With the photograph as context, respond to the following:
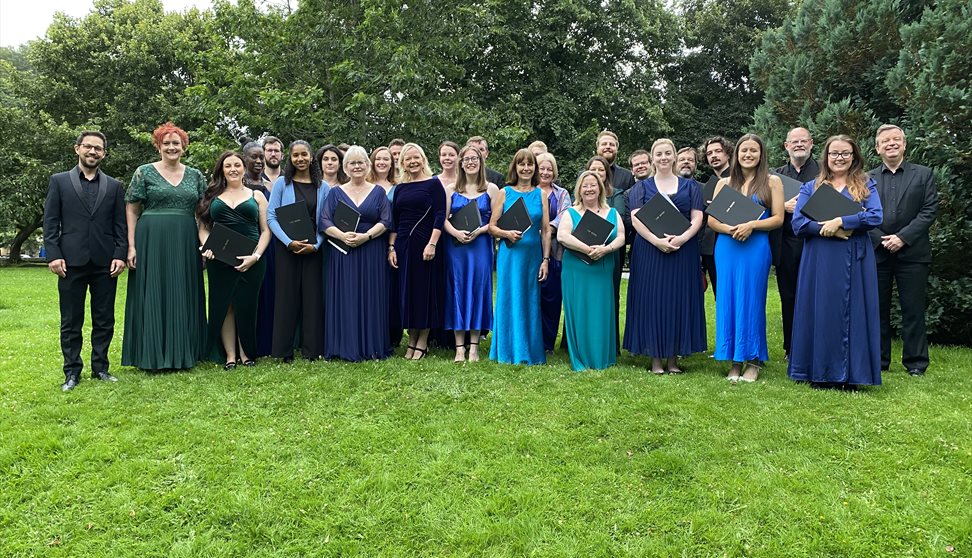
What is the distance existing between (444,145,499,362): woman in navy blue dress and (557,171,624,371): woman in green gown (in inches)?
35.8

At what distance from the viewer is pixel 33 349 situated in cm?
798

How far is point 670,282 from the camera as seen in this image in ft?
21.1

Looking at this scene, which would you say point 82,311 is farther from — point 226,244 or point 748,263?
point 748,263

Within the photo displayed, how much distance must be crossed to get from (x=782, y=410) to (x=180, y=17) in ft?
93.5

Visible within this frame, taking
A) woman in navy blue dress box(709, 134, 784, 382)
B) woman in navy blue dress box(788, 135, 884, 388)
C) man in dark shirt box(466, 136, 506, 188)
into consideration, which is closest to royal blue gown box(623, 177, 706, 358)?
woman in navy blue dress box(709, 134, 784, 382)

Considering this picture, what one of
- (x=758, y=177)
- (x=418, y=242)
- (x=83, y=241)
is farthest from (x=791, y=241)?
(x=83, y=241)

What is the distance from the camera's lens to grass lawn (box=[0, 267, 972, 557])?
371cm

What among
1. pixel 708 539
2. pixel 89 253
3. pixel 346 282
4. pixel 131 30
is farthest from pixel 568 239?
pixel 131 30

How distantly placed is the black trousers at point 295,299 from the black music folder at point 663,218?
3.52 meters

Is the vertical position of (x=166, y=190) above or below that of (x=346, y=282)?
above

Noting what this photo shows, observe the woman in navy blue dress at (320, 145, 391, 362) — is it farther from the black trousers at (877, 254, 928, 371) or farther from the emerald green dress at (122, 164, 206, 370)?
the black trousers at (877, 254, 928, 371)

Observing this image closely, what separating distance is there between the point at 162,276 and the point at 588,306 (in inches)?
169

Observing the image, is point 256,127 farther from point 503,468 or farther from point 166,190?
point 503,468

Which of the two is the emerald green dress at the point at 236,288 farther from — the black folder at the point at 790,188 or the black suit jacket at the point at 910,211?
the black suit jacket at the point at 910,211
